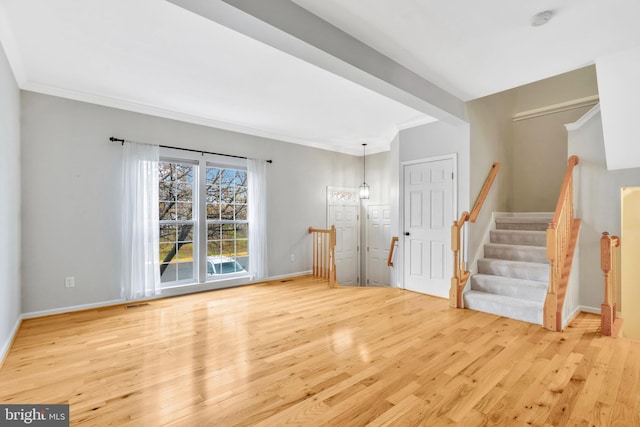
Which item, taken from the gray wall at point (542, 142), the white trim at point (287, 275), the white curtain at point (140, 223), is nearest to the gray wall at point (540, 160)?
the gray wall at point (542, 142)

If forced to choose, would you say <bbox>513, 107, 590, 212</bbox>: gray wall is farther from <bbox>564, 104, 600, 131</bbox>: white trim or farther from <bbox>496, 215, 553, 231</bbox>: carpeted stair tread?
<bbox>564, 104, 600, 131</bbox>: white trim

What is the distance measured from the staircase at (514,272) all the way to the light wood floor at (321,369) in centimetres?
21

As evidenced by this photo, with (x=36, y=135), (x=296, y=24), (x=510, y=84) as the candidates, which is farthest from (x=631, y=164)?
(x=36, y=135)

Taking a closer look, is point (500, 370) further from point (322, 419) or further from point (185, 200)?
point (185, 200)

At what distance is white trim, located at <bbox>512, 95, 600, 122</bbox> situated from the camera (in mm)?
4691

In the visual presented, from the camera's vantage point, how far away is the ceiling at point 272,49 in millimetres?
2201

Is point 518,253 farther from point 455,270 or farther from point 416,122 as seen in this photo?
point 416,122

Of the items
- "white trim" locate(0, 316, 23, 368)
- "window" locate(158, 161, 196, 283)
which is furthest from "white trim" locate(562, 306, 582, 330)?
"white trim" locate(0, 316, 23, 368)

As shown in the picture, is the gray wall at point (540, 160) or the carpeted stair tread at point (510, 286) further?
the gray wall at point (540, 160)

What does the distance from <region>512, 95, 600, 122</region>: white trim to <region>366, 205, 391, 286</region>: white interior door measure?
9.35ft

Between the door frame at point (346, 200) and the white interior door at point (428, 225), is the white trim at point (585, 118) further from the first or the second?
the door frame at point (346, 200)

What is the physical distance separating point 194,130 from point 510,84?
14.0 feet

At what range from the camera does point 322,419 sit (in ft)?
5.82

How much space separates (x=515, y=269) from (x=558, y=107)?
9.76ft
